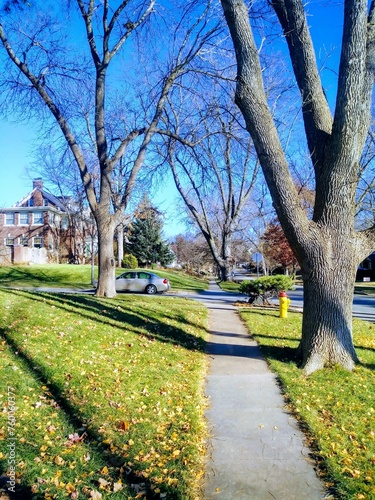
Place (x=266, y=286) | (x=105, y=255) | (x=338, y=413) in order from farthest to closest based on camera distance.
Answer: (x=266, y=286)
(x=105, y=255)
(x=338, y=413)

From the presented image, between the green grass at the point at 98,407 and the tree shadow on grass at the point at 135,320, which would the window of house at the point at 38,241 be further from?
the green grass at the point at 98,407

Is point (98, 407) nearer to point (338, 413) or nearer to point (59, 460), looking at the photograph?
point (59, 460)

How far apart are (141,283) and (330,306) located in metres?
17.9

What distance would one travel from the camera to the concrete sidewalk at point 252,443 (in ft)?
10.0

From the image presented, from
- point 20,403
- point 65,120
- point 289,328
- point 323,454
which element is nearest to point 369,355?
point 289,328

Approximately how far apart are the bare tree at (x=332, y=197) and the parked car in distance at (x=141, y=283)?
55.8ft

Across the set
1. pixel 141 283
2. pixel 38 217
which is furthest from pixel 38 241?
pixel 141 283

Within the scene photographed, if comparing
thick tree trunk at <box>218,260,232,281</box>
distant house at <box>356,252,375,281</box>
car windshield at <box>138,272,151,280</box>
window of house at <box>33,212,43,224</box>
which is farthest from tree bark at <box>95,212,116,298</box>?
distant house at <box>356,252,375,281</box>

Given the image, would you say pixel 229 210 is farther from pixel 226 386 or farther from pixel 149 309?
pixel 226 386

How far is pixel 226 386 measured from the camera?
5.56 metres

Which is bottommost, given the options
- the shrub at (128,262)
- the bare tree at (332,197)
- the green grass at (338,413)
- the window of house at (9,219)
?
the green grass at (338,413)

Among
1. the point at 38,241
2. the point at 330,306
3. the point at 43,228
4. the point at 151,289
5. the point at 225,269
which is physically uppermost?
the point at 43,228

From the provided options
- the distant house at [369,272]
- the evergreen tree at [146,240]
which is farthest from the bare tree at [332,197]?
the distant house at [369,272]

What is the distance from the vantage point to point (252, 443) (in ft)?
12.5
